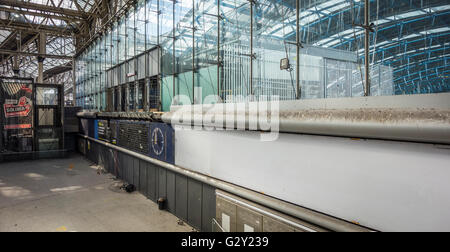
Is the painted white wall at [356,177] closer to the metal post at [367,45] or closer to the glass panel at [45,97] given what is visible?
the metal post at [367,45]

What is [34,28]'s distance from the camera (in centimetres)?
1931

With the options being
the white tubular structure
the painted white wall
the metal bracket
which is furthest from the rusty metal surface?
the metal bracket

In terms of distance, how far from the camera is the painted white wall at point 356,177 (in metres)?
2.39

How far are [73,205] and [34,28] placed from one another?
59.1 feet

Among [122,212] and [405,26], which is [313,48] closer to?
[405,26]

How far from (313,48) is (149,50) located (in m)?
7.27

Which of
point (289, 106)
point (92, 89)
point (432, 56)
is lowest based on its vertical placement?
point (289, 106)

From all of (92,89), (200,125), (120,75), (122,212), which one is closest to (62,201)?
(122,212)

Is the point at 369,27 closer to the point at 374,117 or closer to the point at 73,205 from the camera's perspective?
the point at 374,117

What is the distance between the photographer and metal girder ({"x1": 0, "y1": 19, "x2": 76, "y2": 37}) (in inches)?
707

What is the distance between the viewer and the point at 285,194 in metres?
3.69

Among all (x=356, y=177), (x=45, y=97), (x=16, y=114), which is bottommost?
(x=356, y=177)

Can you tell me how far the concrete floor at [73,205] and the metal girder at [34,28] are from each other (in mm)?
12247

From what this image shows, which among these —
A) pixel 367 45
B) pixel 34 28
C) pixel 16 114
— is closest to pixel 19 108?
pixel 16 114
